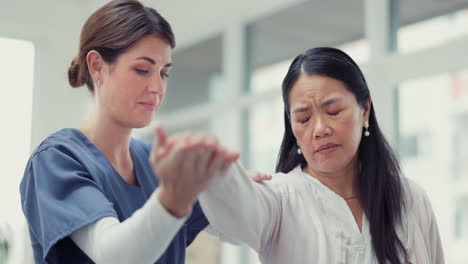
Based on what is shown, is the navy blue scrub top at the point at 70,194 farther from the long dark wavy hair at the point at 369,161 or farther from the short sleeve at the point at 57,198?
the long dark wavy hair at the point at 369,161

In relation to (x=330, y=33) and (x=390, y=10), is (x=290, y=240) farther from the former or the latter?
(x=330, y=33)

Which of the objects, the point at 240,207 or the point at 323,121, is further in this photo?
the point at 323,121

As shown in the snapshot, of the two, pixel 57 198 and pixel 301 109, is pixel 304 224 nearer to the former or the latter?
pixel 301 109

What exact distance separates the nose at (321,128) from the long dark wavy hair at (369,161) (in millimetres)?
90

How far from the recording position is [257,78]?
387 cm

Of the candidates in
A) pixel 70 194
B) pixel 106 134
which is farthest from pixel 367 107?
pixel 70 194


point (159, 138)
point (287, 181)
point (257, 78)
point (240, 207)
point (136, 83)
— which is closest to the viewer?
point (159, 138)

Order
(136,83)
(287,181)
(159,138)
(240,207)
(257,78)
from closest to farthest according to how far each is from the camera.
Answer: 1. (159,138)
2. (240,207)
3. (136,83)
4. (287,181)
5. (257,78)

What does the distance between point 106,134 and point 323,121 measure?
1.49 feet

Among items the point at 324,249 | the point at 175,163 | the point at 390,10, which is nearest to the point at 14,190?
the point at 390,10

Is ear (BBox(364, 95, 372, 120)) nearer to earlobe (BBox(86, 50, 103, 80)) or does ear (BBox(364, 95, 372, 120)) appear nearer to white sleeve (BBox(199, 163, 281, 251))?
white sleeve (BBox(199, 163, 281, 251))

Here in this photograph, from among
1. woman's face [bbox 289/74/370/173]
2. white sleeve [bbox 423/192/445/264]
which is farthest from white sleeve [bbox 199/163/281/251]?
white sleeve [bbox 423/192/445/264]

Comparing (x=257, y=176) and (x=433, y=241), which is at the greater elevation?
(x=257, y=176)

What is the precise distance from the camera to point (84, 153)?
4.27 feet
